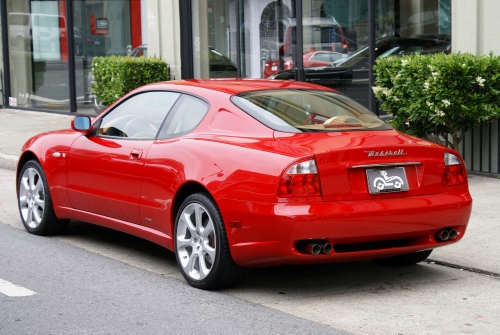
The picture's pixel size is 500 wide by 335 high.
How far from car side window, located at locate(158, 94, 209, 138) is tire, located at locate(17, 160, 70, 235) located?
178 cm

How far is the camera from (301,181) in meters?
5.60

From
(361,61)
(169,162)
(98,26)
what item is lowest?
(169,162)

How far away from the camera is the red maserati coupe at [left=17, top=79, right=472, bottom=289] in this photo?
563 centimetres

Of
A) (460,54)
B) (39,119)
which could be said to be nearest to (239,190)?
(460,54)

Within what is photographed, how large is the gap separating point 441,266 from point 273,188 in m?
2.07

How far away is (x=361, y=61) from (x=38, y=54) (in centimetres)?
963

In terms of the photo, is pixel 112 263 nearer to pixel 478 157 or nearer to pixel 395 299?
pixel 395 299

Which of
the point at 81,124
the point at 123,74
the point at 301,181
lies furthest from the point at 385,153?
the point at 123,74

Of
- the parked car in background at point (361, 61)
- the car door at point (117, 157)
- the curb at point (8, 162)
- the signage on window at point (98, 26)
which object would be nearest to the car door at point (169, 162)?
the car door at point (117, 157)

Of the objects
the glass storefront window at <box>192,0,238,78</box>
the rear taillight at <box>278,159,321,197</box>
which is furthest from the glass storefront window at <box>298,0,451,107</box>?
the rear taillight at <box>278,159,321,197</box>

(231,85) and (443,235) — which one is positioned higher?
(231,85)

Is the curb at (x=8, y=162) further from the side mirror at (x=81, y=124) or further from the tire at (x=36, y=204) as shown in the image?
the side mirror at (x=81, y=124)

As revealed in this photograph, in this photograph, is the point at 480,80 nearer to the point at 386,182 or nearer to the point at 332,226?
the point at 386,182

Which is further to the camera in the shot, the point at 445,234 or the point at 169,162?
the point at 169,162
